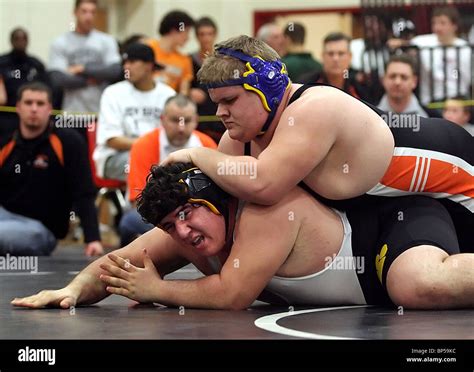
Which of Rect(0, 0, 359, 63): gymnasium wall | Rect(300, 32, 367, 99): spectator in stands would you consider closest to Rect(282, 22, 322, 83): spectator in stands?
Rect(300, 32, 367, 99): spectator in stands

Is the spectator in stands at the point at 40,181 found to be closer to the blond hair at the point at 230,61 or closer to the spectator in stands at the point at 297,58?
the spectator in stands at the point at 297,58

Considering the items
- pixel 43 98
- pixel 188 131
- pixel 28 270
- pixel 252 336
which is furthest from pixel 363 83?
pixel 252 336

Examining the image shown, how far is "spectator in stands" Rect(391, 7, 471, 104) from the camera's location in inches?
338

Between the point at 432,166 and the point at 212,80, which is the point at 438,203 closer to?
the point at 432,166

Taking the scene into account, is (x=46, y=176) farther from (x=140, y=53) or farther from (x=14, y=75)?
(x=14, y=75)

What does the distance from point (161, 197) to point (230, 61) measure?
51 cm

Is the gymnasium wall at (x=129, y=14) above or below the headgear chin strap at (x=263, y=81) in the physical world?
above

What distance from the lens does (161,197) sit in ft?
11.4

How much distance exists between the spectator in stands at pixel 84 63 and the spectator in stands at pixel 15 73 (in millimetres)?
132

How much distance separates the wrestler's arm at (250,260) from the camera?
3.48m

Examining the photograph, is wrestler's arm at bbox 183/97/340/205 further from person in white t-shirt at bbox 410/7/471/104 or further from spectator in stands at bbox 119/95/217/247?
person in white t-shirt at bbox 410/7/471/104

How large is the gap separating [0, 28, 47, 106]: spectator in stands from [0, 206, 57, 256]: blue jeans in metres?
2.06

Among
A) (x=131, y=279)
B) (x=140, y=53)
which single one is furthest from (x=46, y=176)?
(x=131, y=279)

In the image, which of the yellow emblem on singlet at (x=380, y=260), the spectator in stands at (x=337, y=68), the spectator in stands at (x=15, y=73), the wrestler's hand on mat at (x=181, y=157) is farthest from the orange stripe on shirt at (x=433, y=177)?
the spectator in stands at (x=15, y=73)
